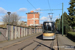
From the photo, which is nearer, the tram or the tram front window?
the tram

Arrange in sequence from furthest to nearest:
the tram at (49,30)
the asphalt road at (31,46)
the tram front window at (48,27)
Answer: the tram front window at (48,27), the tram at (49,30), the asphalt road at (31,46)

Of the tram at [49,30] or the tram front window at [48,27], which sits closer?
the tram at [49,30]

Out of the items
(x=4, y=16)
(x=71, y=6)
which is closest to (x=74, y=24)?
(x=71, y=6)

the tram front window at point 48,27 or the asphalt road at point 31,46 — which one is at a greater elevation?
the tram front window at point 48,27

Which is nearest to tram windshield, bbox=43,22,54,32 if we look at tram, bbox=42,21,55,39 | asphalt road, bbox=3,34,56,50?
tram, bbox=42,21,55,39

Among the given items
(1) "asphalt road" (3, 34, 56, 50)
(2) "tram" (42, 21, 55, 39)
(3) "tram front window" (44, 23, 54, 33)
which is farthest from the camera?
(3) "tram front window" (44, 23, 54, 33)

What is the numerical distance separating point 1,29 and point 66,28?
23964 millimetres

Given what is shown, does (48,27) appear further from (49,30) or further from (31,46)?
(31,46)

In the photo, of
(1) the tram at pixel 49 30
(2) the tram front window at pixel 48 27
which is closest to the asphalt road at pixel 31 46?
(1) the tram at pixel 49 30

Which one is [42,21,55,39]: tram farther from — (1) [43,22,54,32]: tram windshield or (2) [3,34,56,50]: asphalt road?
(2) [3,34,56,50]: asphalt road

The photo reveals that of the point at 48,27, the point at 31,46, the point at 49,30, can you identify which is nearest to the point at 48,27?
the point at 48,27

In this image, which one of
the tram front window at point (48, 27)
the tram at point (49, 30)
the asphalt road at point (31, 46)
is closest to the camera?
the asphalt road at point (31, 46)

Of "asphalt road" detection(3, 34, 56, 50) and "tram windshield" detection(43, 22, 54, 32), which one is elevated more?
"tram windshield" detection(43, 22, 54, 32)

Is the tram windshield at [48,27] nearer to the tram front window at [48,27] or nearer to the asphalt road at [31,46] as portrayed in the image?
the tram front window at [48,27]
